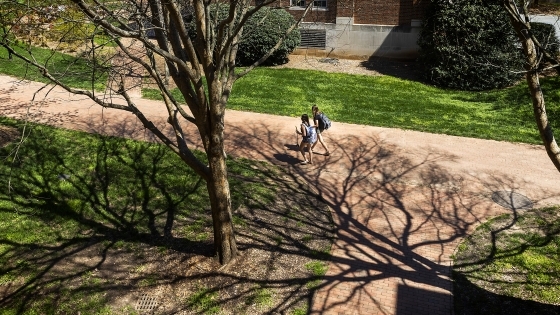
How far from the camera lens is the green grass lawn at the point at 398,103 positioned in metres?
15.0

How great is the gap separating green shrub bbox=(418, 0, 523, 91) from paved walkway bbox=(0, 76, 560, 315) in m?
4.37

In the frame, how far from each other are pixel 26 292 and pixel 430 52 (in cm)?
1494

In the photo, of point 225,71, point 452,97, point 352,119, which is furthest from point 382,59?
point 225,71

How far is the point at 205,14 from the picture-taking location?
7.39 metres

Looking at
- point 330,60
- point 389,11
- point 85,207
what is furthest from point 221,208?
point 389,11

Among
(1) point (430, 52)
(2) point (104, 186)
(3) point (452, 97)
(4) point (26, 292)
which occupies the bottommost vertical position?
(4) point (26, 292)

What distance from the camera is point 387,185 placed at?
11.8 m

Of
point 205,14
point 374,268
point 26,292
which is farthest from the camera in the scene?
point 374,268

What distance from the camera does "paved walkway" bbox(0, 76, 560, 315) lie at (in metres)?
8.48

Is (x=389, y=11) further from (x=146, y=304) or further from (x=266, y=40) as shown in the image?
(x=146, y=304)

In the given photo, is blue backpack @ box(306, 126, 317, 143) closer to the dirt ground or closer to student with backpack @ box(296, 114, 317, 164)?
student with backpack @ box(296, 114, 317, 164)

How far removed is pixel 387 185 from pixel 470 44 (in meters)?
8.09

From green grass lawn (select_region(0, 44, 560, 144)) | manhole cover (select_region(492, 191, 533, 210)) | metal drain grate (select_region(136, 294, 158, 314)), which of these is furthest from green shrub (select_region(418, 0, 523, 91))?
metal drain grate (select_region(136, 294, 158, 314))

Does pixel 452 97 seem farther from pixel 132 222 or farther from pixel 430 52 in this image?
pixel 132 222
